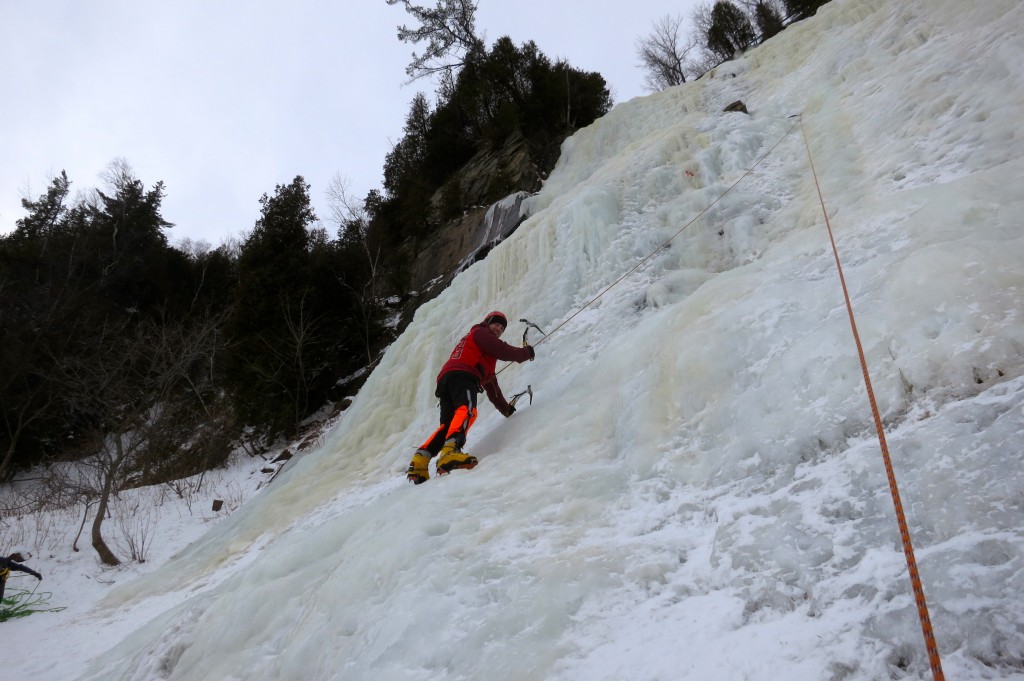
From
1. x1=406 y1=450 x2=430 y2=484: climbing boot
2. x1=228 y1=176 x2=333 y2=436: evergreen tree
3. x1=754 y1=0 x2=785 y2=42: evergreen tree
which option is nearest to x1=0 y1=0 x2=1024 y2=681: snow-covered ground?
x1=406 y1=450 x2=430 y2=484: climbing boot

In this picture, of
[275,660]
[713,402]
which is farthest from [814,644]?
[275,660]

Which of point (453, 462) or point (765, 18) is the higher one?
point (765, 18)

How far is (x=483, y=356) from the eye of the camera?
182 inches

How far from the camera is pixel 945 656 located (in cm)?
131

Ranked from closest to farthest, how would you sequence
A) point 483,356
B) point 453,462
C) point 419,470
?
point 453,462 → point 419,470 → point 483,356

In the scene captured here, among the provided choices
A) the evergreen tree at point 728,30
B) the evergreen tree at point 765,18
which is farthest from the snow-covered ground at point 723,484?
the evergreen tree at point 728,30

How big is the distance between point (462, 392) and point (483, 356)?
445mm

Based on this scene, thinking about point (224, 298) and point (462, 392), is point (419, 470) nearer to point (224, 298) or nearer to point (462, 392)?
point (462, 392)

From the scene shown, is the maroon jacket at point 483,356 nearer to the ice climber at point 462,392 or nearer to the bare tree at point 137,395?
the ice climber at point 462,392

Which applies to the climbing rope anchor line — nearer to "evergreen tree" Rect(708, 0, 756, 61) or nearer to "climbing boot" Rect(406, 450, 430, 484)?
"climbing boot" Rect(406, 450, 430, 484)

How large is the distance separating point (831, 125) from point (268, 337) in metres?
11.0

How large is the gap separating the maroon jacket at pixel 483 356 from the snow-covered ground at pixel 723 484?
1.27 feet

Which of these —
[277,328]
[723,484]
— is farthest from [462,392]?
[277,328]

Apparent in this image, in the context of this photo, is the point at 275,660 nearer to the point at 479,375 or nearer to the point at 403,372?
the point at 479,375
